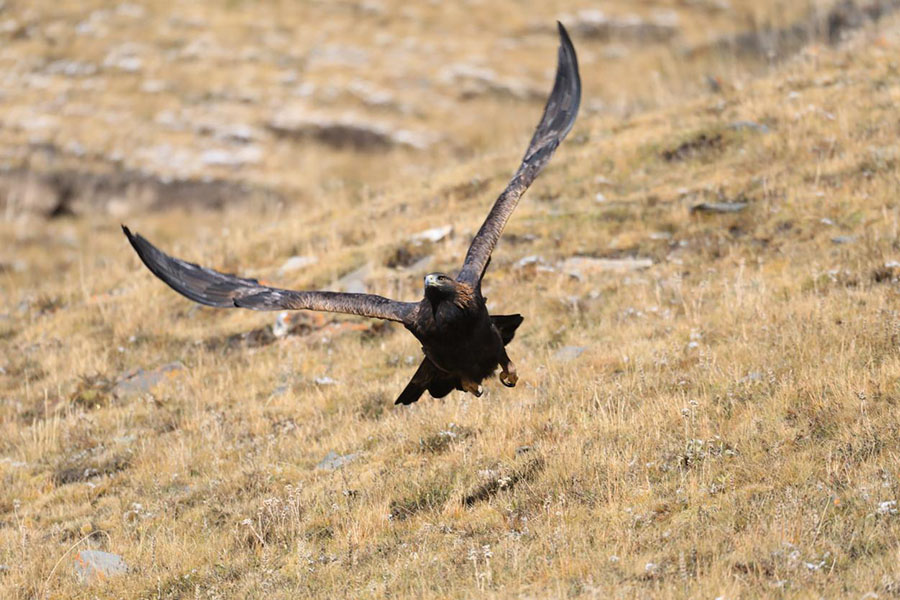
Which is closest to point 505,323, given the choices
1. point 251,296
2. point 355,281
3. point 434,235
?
point 251,296

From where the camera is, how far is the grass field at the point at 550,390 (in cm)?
511

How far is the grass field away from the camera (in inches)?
201

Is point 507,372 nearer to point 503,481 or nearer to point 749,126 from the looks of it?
point 503,481

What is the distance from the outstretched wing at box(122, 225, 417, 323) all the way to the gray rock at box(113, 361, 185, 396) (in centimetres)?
298

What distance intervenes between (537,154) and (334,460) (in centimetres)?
299

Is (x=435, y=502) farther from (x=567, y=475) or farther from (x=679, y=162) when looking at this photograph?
(x=679, y=162)

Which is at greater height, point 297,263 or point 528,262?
point 528,262

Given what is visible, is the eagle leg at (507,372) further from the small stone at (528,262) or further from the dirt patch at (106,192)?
the dirt patch at (106,192)

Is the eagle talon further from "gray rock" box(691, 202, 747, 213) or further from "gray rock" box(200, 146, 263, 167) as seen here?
"gray rock" box(200, 146, 263, 167)

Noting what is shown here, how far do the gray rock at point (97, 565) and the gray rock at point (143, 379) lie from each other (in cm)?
359

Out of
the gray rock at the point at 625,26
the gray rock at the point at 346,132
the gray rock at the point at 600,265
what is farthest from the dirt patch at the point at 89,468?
the gray rock at the point at 625,26

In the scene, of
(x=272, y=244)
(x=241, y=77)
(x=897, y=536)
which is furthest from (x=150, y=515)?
(x=241, y=77)

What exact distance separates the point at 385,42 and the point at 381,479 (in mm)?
22695

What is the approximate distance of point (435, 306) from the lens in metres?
6.38
